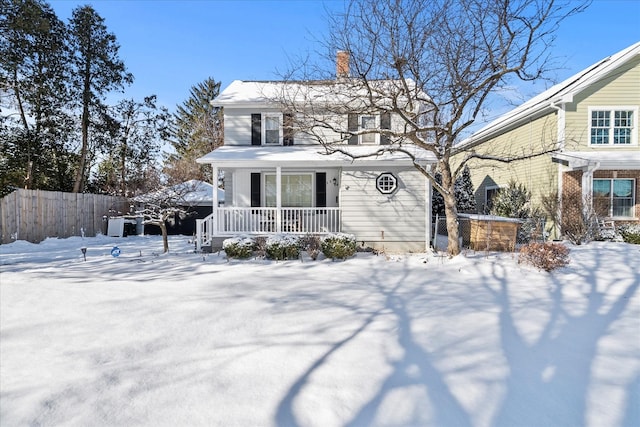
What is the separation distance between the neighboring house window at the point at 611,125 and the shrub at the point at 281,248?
1231 cm

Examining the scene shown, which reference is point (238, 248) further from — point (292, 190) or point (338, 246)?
point (292, 190)

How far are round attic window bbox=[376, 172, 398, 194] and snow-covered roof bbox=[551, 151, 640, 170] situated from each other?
6.64 metres

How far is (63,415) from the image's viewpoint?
2684mm

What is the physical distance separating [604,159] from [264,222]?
40.2 ft

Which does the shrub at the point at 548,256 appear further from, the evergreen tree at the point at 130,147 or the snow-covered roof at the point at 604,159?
the evergreen tree at the point at 130,147

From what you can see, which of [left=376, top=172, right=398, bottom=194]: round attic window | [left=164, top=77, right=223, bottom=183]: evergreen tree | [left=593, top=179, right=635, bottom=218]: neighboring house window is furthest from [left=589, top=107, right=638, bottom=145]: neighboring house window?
[left=164, top=77, right=223, bottom=183]: evergreen tree

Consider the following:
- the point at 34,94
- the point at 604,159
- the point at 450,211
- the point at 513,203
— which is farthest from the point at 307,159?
the point at 34,94

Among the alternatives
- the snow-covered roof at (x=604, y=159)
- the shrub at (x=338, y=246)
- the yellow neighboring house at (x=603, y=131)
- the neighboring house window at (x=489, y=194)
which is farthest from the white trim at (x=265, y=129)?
the neighboring house window at (x=489, y=194)

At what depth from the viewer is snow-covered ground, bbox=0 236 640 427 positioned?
277 cm

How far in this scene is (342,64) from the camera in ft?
32.3

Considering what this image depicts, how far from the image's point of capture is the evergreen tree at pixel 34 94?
14.7m

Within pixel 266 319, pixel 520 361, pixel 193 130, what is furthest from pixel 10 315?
pixel 193 130

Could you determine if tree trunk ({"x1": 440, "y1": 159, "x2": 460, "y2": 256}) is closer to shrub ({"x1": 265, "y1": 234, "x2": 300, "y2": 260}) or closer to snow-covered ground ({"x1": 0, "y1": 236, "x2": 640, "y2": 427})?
snow-covered ground ({"x1": 0, "y1": 236, "x2": 640, "y2": 427})

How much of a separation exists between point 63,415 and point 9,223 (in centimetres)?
A: 1374
